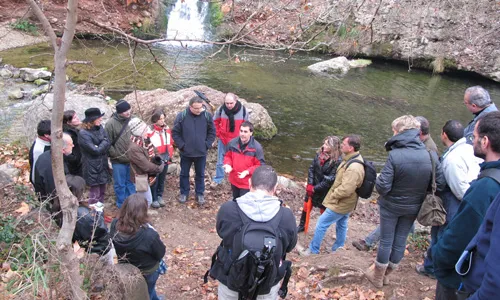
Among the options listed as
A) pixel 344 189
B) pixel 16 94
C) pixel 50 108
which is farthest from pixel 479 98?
pixel 16 94

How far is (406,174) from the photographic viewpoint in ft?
13.9

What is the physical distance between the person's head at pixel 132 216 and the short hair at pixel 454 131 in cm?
375

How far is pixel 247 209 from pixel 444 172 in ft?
8.90

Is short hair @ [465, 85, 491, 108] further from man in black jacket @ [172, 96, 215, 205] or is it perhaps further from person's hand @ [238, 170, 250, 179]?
man in black jacket @ [172, 96, 215, 205]

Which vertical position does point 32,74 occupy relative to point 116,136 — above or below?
below

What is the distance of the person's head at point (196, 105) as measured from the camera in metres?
6.48

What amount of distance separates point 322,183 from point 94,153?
3446 mm

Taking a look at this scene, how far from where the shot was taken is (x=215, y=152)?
9422 mm

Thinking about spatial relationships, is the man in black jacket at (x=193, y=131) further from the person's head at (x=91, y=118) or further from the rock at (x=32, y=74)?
the rock at (x=32, y=74)

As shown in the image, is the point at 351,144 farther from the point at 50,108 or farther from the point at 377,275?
the point at 50,108

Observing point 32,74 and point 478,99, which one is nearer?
point 478,99

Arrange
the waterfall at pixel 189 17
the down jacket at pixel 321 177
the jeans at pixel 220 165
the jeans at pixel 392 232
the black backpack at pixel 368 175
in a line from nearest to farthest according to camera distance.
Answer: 1. the jeans at pixel 392 232
2. the black backpack at pixel 368 175
3. the down jacket at pixel 321 177
4. the jeans at pixel 220 165
5. the waterfall at pixel 189 17

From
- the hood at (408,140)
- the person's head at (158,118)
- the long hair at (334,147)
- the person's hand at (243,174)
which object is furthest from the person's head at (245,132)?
the hood at (408,140)

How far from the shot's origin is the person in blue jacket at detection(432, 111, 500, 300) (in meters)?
2.68
